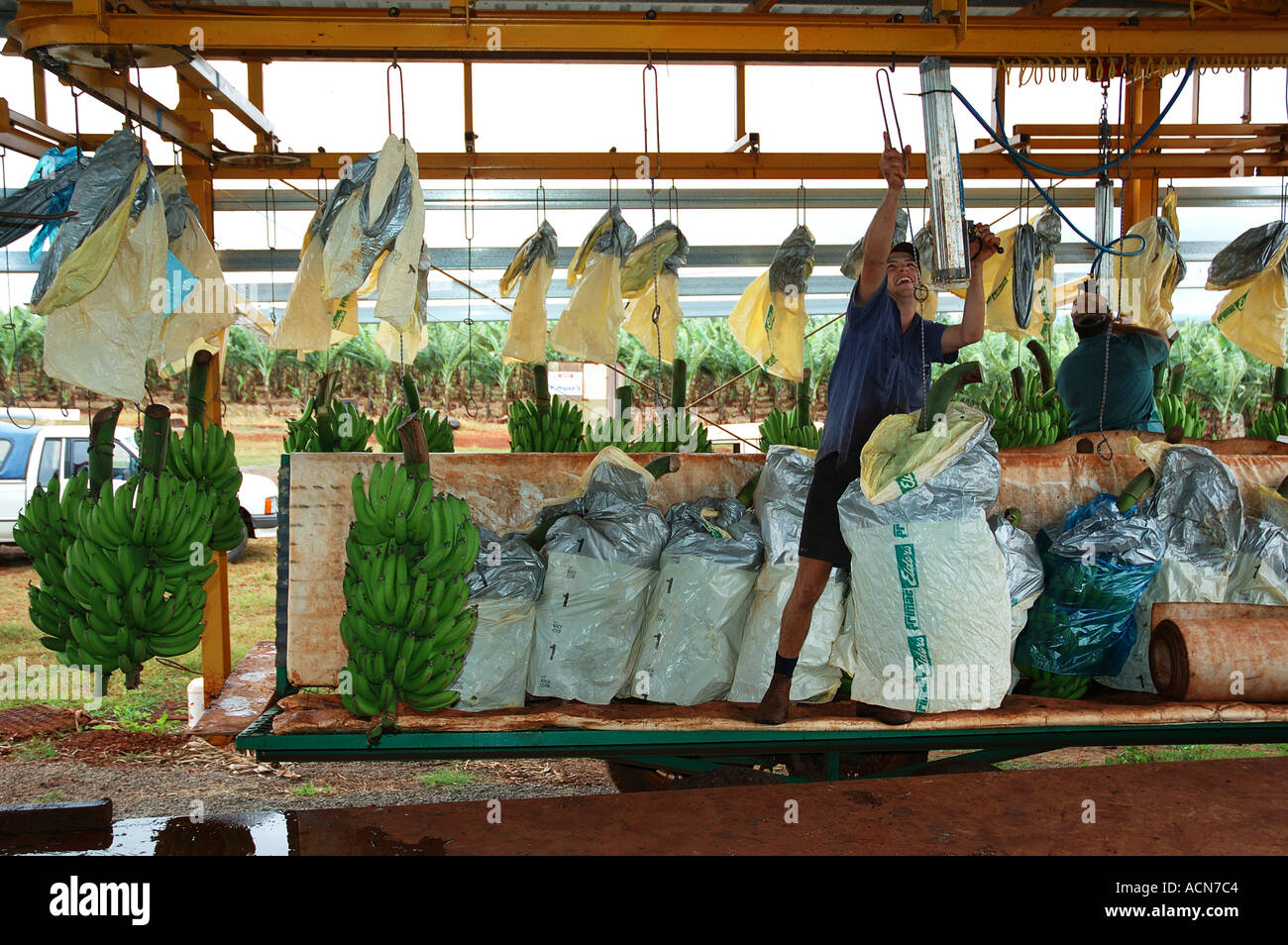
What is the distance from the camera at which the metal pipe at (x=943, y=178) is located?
2.46 m

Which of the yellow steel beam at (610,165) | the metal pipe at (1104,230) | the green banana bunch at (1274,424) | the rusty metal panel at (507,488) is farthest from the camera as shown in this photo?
the green banana bunch at (1274,424)

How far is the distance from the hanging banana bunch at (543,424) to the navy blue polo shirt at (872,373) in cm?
259

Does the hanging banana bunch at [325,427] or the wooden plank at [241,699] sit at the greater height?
the hanging banana bunch at [325,427]

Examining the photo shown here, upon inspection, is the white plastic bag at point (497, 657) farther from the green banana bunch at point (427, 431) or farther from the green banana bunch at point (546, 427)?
the green banana bunch at point (546, 427)

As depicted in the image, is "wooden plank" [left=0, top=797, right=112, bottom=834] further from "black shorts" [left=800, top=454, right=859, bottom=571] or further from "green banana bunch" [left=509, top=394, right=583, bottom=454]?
"green banana bunch" [left=509, top=394, right=583, bottom=454]

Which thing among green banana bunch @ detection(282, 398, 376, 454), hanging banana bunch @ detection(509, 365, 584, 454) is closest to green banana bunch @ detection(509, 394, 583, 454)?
hanging banana bunch @ detection(509, 365, 584, 454)

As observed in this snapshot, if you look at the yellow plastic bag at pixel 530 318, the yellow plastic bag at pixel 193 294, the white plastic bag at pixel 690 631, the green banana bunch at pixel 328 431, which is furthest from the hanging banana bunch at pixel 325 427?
the white plastic bag at pixel 690 631

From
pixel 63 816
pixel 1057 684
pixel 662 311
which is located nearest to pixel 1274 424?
pixel 1057 684

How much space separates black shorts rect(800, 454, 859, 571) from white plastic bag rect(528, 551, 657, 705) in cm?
65

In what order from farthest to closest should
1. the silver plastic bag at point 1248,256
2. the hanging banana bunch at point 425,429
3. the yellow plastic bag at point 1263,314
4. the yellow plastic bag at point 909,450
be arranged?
1. the yellow plastic bag at point 1263,314
2. the silver plastic bag at point 1248,256
3. the hanging banana bunch at point 425,429
4. the yellow plastic bag at point 909,450

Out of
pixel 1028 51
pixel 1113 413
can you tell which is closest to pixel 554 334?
pixel 1028 51

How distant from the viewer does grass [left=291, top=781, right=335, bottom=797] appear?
16.3 feet

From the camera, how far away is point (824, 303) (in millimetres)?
9055

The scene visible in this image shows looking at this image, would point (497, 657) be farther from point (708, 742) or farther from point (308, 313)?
point (308, 313)
